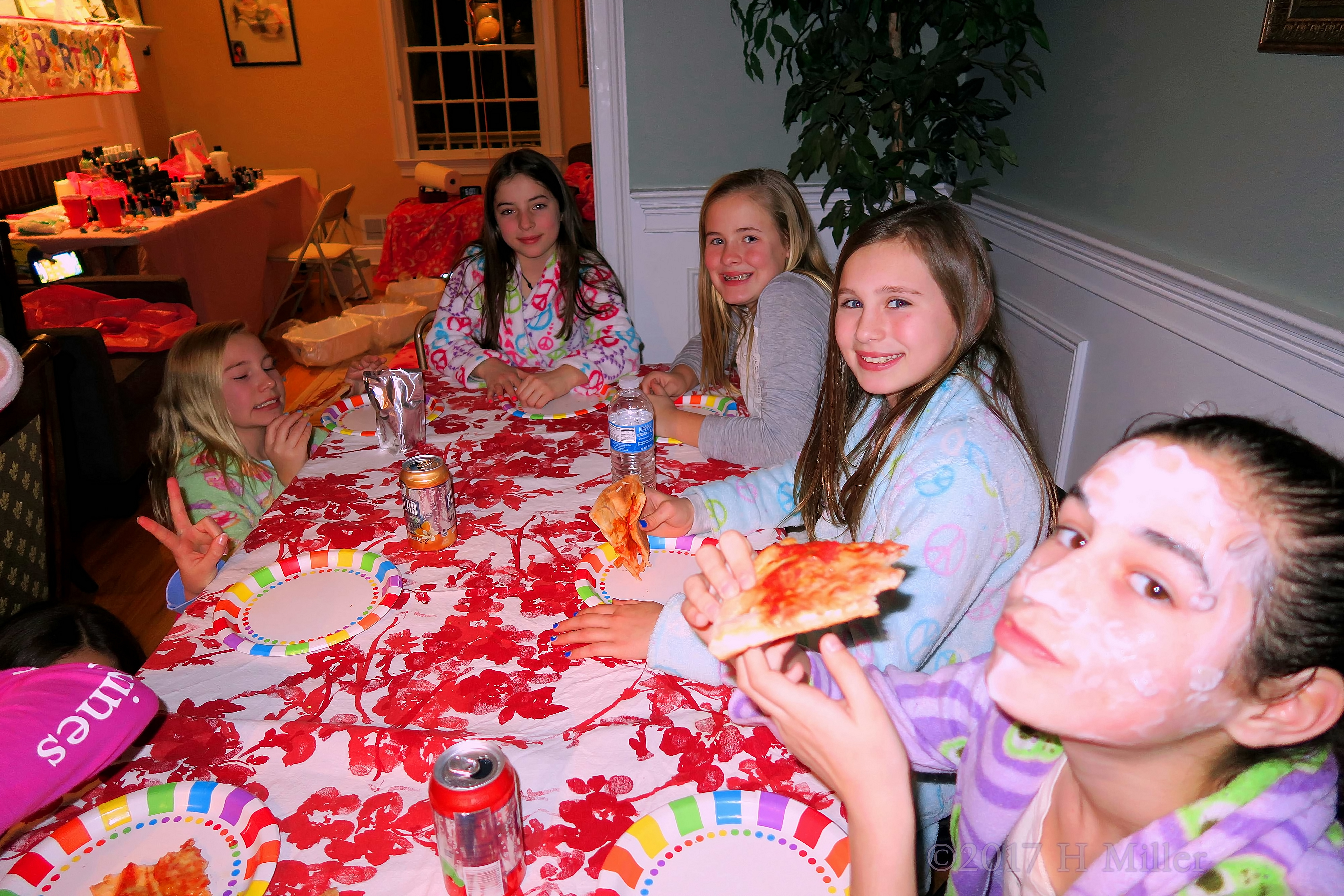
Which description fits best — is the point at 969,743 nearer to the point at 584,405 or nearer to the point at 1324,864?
the point at 1324,864

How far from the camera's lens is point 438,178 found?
6523mm

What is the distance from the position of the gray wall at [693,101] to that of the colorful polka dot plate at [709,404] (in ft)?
5.25

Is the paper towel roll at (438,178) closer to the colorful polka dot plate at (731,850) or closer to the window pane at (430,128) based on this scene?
the window pane at (430,128)

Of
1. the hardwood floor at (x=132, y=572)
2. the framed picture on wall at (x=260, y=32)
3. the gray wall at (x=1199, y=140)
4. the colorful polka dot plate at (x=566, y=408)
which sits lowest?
the hardwood floor at (x=132, y=572)

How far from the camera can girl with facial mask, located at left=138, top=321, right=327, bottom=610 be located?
5.65 feet

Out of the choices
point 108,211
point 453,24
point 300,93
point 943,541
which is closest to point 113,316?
point 108,211

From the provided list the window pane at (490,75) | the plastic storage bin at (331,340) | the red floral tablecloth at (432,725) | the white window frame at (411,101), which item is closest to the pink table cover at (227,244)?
the plastic storage bin at (331,340)

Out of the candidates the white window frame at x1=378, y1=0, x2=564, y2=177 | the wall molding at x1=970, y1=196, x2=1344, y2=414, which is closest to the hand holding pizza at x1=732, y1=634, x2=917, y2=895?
the wall molding at x1=970, y1=196, x2=1344, y2=414

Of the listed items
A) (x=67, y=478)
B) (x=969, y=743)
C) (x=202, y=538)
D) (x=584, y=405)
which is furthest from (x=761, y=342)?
(x=67, y=478)

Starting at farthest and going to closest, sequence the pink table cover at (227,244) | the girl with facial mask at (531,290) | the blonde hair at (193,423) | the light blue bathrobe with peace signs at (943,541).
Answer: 1. the pink table cover at (227,244)
2. the girl with facial mask at (531,290)
3. the blonde hair at (193,423)
4. the light blue bathrobe with peace signs at (943,541)

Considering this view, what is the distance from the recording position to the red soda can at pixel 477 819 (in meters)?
0.68

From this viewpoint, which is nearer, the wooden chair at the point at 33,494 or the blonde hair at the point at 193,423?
the wooden chair at the point at 33,494

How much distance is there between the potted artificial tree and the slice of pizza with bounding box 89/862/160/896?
104 inches

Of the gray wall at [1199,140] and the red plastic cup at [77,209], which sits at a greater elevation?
the gray wall at [1199,140]
